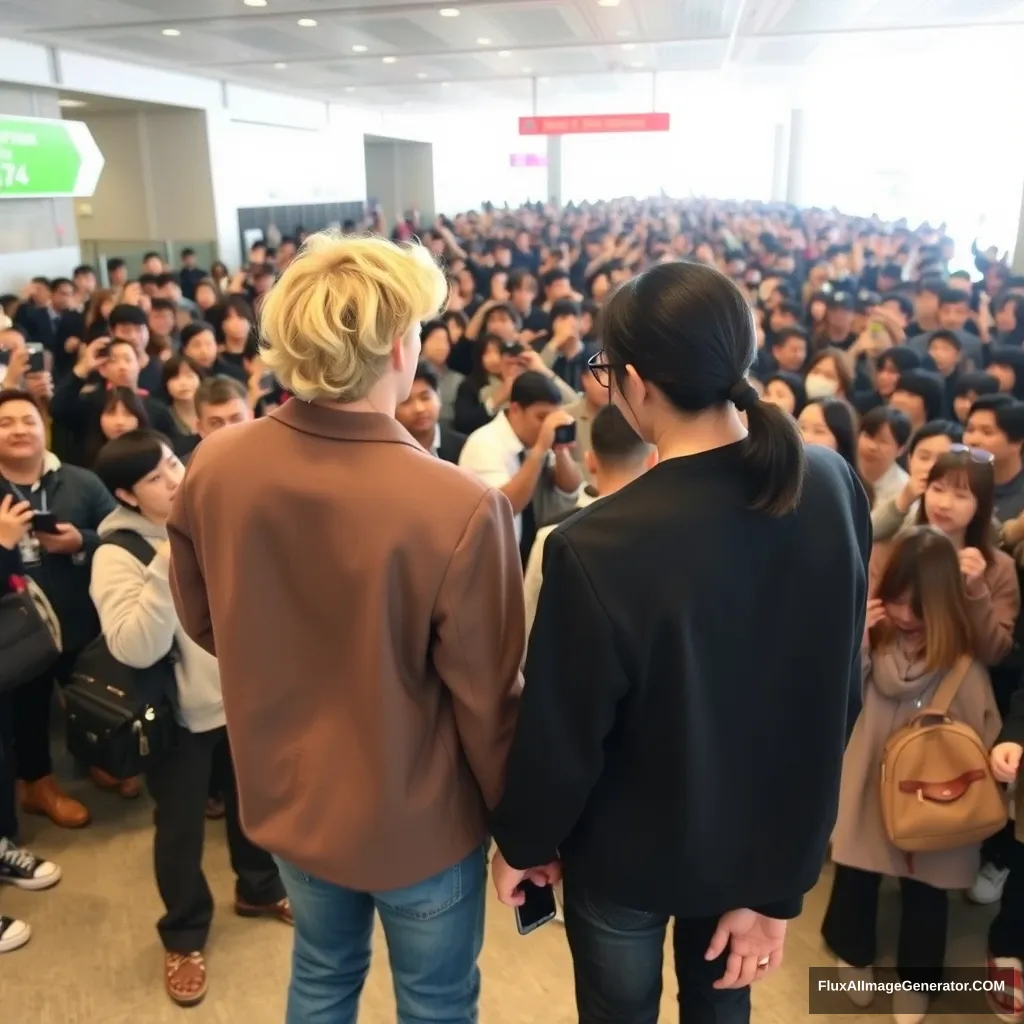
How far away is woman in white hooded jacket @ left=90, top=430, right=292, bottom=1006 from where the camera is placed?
6.66ft

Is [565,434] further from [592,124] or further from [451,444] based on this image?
[592,124]

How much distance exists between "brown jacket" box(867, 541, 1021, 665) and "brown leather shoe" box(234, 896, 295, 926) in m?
1.82

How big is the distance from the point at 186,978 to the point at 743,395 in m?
2.12

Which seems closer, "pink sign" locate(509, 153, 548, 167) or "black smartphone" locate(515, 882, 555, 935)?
"black smartphone" locate(515, 882, 555, 935)

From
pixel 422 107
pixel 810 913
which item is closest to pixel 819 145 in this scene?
pixel 422 107

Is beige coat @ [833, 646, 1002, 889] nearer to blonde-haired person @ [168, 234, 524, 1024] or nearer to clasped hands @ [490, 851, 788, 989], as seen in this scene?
clasped hands @ [490, 851, 788, 989]

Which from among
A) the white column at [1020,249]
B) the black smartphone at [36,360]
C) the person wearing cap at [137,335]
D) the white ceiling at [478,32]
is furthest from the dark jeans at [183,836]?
the white column at [1020,249]

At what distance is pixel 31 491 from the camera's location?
286 centimetres

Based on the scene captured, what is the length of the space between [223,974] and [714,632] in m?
1.93

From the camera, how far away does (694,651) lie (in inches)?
45.1

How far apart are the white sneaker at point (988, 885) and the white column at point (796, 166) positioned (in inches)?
982

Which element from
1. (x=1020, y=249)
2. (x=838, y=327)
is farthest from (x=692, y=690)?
(x=1020, y=249)

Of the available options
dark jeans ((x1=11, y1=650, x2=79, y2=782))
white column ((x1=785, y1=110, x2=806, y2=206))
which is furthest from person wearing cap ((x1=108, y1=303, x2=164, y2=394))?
white column ((x1=785, y1=110, x2=806, y2=206))

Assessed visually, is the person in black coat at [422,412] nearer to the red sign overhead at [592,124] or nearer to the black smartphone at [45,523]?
the black smartphone at [45,523]
